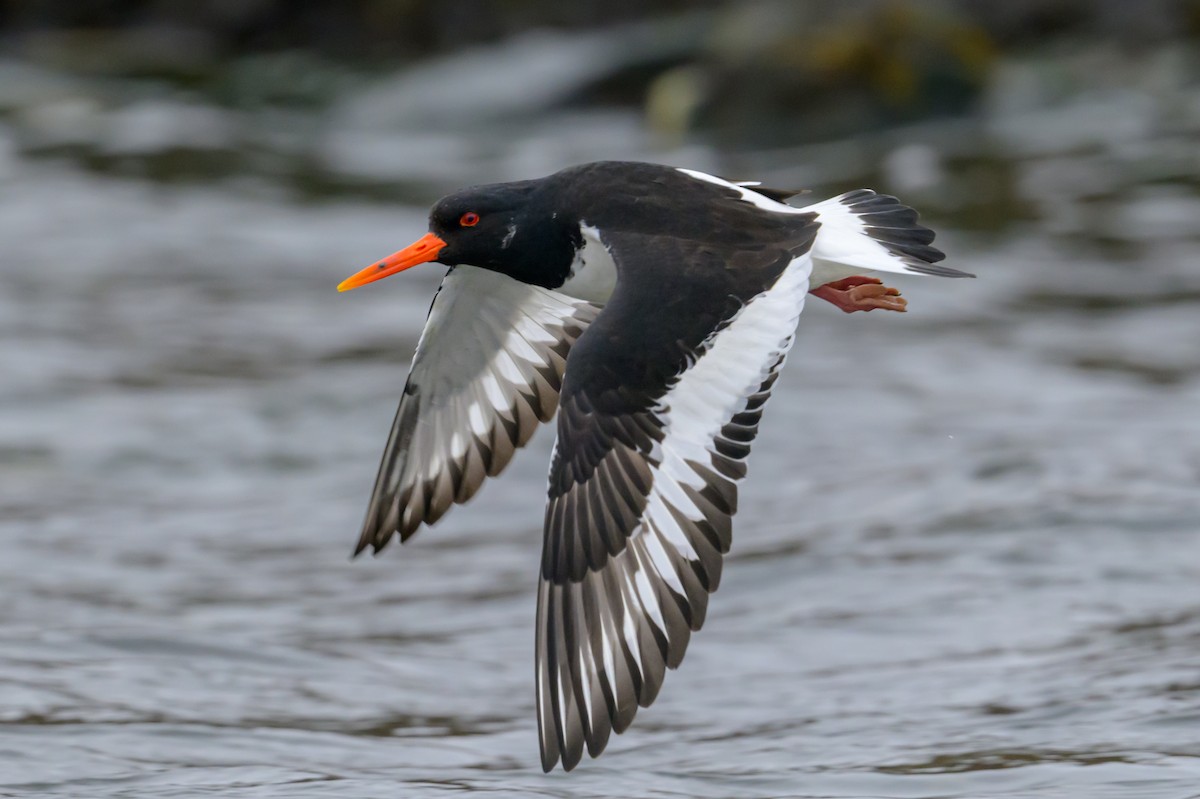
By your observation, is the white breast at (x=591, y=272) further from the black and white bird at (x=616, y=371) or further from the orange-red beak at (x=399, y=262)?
the orange-red beak at (x=399, y=262)

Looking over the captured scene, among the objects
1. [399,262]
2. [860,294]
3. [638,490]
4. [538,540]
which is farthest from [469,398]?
[538,540]

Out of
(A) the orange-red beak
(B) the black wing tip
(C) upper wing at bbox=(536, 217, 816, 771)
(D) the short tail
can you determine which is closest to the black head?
(A) the orange-red beak

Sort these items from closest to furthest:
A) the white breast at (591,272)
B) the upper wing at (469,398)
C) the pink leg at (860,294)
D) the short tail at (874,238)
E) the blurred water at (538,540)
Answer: the short tail at (874,238) → the white breast at (591,272) → the pink leg at (860,294) → the blurred water at (538,540) → the upper wing at (469,398)

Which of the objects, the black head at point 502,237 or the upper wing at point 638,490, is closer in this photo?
the upper wing at point 638,490

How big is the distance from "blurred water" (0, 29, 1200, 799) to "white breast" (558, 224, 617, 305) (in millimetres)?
1422

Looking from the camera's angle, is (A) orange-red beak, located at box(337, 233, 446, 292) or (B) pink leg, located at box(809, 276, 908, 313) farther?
(B) pink leg, located at box(809, 276, 908, 313)

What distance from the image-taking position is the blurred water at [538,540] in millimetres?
5727

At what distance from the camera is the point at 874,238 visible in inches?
209

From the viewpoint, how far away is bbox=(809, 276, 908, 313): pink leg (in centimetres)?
561

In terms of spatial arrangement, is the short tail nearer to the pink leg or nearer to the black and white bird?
the black and white bird

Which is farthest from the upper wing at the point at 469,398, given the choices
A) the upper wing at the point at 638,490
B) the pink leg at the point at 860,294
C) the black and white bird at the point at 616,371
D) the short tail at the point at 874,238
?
the upper wing at the point at 638,490

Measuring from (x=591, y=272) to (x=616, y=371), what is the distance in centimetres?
78

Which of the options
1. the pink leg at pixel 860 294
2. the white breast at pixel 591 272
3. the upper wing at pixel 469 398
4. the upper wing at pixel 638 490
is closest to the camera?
the upper wing at pixel 638 490

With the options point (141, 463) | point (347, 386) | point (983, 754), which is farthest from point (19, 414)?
point (983, 754)
